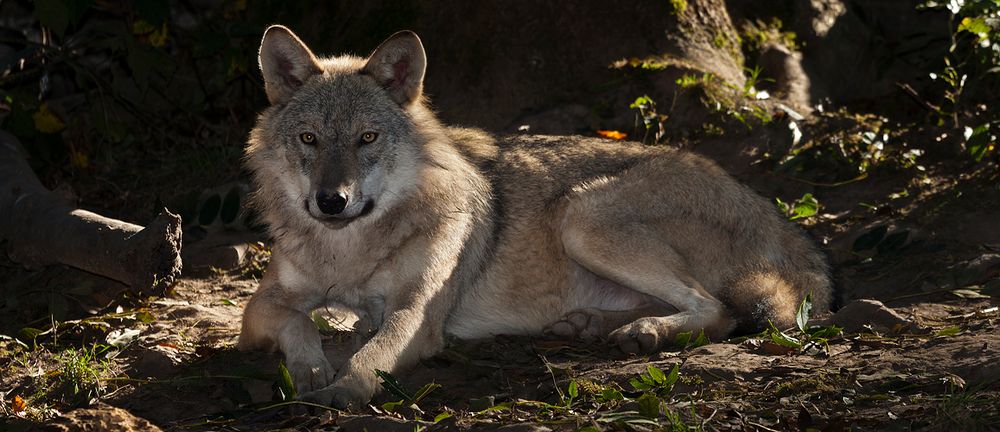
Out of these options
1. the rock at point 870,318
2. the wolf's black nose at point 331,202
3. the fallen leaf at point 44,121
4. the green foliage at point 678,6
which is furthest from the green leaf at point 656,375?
the fallen leaf at point 44,121

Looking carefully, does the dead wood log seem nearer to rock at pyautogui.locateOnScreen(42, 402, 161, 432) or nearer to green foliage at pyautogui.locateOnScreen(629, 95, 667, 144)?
rock at pyautogui.locateOnScreen(42, 402, 161, 432)

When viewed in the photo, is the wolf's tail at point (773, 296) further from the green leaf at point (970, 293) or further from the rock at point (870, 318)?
the green leaf at point (970, 293)

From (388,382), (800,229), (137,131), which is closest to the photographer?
(388,382)

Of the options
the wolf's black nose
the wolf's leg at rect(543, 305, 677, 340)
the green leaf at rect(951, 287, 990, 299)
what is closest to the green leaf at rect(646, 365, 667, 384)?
the wolf's leg at rect(543, 305, 677, 340)

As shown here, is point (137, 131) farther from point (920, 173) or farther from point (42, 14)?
point (920, 173)

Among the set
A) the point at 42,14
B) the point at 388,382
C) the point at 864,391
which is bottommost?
the point at 388,382

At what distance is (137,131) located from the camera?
376 inches

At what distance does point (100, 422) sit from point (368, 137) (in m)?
1.98

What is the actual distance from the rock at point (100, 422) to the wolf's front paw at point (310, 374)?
817 mm

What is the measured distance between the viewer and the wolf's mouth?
16.3 ft

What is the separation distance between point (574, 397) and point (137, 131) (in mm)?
6570

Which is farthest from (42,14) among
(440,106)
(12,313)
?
(440,106)

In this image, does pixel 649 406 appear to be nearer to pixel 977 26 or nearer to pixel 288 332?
pixel 288 332

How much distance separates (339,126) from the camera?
517 centimetres
